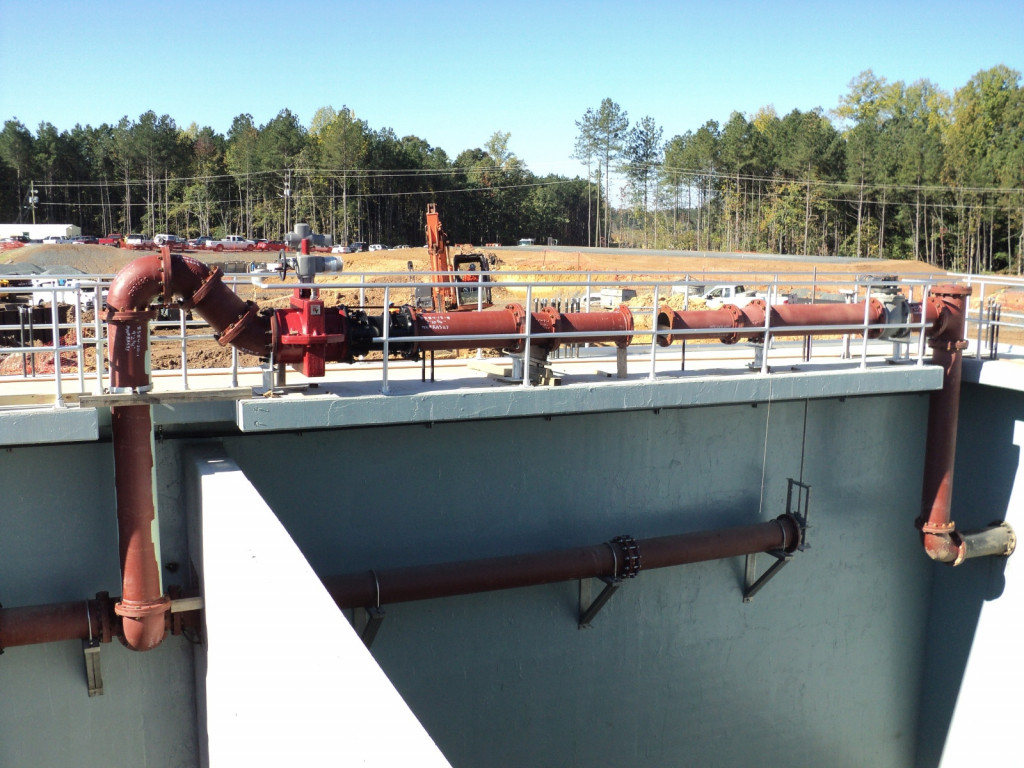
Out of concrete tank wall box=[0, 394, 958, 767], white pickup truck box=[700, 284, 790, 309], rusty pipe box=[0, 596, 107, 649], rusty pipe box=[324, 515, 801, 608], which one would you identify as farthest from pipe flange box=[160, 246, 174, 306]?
white pickup truck box=[700, 284, 790, 309]

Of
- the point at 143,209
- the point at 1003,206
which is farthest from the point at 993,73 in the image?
the point at 143,209

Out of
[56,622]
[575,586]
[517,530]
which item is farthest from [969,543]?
[56,622]

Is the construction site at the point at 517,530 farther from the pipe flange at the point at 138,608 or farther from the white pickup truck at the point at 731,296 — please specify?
the white pickup truck at the point at 731,296

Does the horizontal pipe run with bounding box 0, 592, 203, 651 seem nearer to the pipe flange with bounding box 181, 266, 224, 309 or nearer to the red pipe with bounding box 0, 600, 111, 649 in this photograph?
the red pipe with bounding box 0, 600, 111, 649

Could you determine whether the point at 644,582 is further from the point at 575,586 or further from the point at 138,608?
the point at 138,608

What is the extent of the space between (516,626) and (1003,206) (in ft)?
230

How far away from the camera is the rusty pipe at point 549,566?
800 cm

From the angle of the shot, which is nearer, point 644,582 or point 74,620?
point 74,620

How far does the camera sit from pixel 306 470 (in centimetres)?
830

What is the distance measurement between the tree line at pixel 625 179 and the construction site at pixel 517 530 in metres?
65.8

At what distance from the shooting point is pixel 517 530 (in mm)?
9227

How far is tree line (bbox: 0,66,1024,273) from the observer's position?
72875 millimetres

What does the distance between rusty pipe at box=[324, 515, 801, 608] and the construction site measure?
3 centimetres

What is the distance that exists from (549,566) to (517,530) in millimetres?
655
